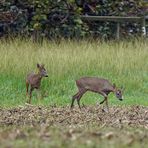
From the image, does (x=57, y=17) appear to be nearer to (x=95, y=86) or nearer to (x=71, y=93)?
(x=71, y=93)

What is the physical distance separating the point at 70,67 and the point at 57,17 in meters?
6.15

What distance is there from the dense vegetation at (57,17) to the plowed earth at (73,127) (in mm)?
8694

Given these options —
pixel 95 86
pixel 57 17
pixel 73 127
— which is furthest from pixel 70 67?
pixel 73 127

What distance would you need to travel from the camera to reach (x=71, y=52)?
17047 millimetres

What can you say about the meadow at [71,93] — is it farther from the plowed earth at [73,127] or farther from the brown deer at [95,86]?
the brown deer at [95,86]

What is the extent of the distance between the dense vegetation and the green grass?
6.90 feet

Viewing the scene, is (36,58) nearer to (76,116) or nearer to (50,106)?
(50,106)

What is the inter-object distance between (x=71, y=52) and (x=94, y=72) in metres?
1.64

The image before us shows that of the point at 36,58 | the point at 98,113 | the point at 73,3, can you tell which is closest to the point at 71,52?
the point at 36,58

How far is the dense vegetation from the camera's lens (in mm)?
20750

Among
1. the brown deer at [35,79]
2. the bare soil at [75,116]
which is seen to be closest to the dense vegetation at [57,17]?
the brown deer at [35,79]

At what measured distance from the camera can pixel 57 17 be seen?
21.6 m

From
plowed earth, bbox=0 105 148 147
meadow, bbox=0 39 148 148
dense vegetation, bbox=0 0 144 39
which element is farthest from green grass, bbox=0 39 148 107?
dense vegetation, bbox=0 0 144 39

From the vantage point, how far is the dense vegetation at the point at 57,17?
20.8 m
